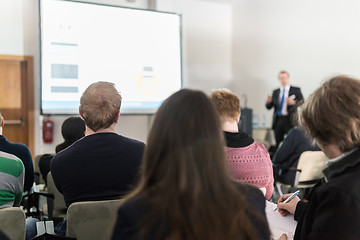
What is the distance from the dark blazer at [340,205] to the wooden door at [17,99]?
5654 mm

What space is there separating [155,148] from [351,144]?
2.07ft

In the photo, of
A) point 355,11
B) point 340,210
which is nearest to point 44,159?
point 340,210

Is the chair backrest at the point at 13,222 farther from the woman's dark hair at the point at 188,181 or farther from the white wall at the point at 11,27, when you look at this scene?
the white wall at the point at 11,27

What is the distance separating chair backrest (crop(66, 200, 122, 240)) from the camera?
1444 millimetres

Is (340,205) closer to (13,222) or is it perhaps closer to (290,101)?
(13,222)

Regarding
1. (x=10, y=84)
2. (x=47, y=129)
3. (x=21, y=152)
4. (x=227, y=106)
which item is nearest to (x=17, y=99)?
(x=10, y=84)

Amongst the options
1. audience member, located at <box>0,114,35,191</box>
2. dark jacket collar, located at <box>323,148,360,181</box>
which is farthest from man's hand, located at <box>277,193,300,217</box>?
audience member, located at <box>0,114,35,191</box>

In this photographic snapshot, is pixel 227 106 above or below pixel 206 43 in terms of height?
below

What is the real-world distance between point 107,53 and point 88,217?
4.28 m

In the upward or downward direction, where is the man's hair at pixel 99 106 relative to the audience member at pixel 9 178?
upward

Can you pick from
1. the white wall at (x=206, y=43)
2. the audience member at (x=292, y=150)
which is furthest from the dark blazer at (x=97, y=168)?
the white wall at (x=206, y=43)

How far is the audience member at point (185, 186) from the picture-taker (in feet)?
2.43

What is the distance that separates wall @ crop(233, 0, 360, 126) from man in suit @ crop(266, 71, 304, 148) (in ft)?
0.98

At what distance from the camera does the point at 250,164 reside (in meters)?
1.85
